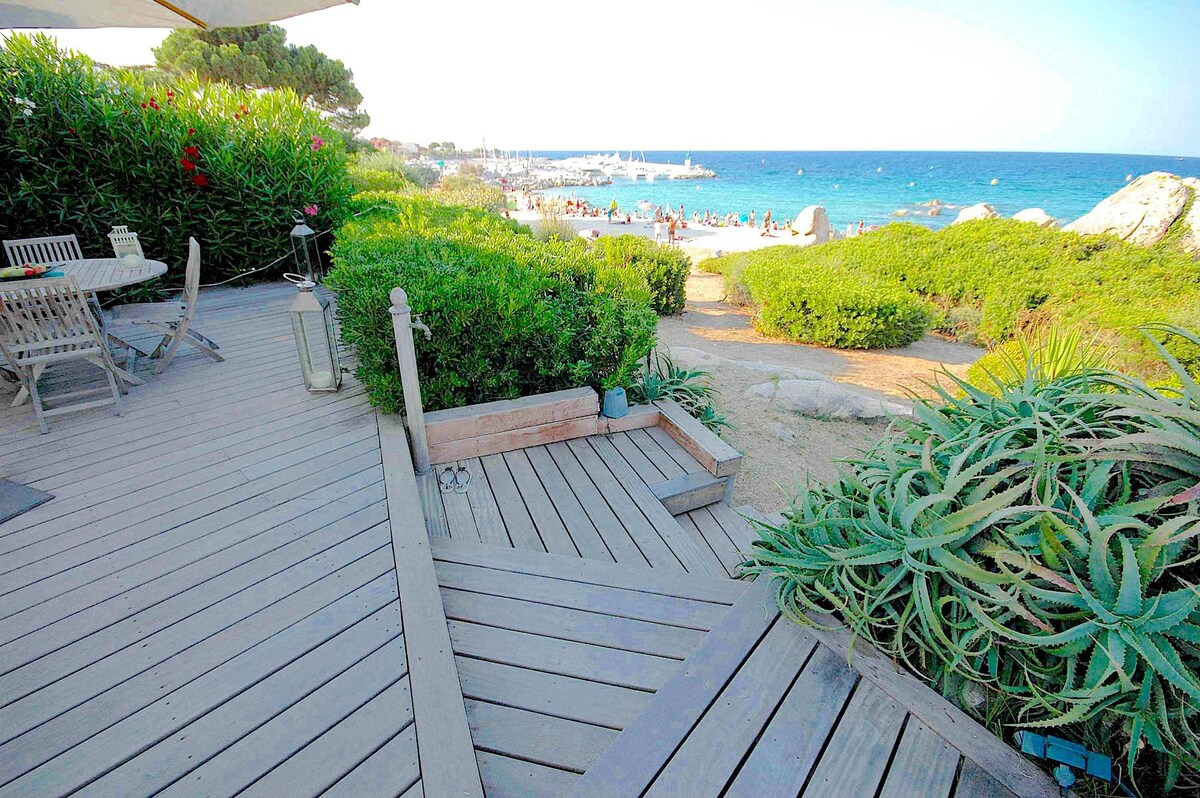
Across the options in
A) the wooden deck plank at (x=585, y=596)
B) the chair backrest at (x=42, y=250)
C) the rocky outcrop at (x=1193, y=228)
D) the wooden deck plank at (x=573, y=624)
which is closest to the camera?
the wooden deck plank at (x=573, y=624)

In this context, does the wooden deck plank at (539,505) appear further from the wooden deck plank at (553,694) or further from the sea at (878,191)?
the sea at (878,191)

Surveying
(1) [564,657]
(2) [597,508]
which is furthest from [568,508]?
Answer: (1) [564,657]

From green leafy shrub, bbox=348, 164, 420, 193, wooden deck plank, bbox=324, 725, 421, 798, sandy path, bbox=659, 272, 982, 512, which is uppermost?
green leafy shrub, bbox=348, 164, 420, 193

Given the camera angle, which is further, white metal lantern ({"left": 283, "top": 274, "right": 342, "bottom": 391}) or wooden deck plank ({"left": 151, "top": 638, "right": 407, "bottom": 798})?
white metal lantern ({"left": 283, "top": 274, "right": 342, "bottom": 391})

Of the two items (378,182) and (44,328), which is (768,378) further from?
(378,182)

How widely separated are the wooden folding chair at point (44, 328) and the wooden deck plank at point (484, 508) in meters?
2.41

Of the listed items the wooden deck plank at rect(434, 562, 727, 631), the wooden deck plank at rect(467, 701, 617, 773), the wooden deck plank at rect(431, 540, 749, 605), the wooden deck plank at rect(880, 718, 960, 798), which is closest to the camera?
the wooden deck plank at rect(880, 718, 960, 798)

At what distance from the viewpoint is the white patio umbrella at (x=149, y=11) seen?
2365mm

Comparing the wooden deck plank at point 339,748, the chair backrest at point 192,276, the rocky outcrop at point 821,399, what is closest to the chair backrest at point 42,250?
the chair backrest at point 192,276

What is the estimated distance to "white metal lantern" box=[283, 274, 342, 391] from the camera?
3.10 m

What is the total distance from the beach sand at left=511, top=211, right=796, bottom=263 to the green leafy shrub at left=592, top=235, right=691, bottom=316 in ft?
25.8

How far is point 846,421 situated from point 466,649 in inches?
190

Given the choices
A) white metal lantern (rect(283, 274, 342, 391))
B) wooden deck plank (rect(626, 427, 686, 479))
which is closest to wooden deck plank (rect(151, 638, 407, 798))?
wooden deck plank (rect(626, 427, 686, 479))

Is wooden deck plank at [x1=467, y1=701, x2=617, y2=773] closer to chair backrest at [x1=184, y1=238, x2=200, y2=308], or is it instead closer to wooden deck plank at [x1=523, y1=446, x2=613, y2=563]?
wooden deck plank at [x1=523, y1=446, x2=613, y2=563]
